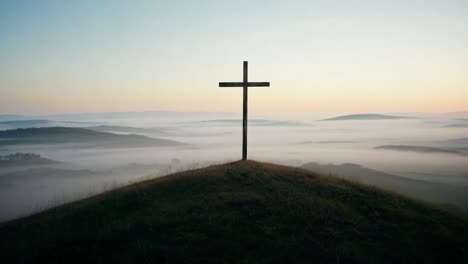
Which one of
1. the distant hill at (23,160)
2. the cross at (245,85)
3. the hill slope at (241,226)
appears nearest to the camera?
the hill slope at (241,226)

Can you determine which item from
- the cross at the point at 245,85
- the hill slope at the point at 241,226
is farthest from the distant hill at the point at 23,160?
the hill slope at the point at 241,226

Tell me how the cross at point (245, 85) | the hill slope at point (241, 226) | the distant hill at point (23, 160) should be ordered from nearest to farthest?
the hill slope at point (241, 226) < the cross at point (245, 85) < the distant hill at point (23, 160)

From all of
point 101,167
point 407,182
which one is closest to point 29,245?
point 407,182

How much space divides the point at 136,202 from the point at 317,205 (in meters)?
7.05

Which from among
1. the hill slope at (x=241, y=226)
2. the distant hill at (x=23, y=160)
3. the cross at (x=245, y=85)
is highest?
the cross at (x=245, y=85)

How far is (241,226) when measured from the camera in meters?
10.4

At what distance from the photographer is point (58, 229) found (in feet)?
37.2

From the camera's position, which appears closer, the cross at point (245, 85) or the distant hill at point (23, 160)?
the cross at point (245, 85)

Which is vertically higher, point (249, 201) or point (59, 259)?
point (249, 201)

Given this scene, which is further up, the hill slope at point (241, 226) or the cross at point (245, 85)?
the cross at point (245, 85)

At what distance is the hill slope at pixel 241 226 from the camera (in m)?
9.16

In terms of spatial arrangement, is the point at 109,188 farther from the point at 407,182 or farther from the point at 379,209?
the point at 407,182

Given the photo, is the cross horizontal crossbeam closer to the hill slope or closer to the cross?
the cross

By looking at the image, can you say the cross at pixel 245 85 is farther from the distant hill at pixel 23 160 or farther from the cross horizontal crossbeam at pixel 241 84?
the distant hill at pixel 23 160
